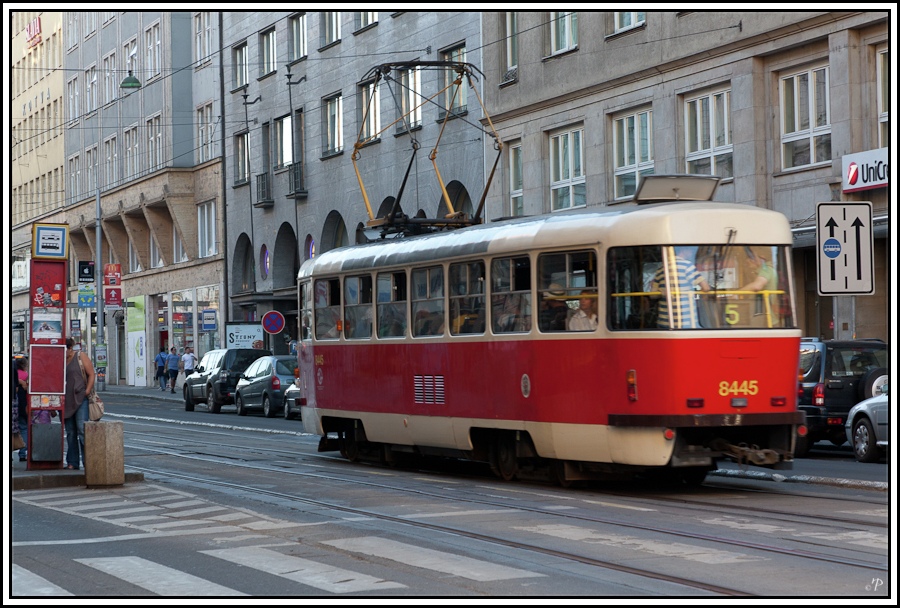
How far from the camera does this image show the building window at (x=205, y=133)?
57369 mm

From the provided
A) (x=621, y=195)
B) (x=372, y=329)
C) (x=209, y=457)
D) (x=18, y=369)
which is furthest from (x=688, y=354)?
(x=621, y=195)

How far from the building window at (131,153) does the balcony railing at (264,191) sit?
537 inches

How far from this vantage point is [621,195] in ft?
109

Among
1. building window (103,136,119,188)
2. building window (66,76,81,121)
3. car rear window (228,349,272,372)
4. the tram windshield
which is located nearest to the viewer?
the tram windshield

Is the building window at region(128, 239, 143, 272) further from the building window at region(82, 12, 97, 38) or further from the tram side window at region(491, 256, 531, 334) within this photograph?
the tram side window at region(491, 256, 531, 334)

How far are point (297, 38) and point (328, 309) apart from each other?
31.4m

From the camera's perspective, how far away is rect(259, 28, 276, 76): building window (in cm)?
5188

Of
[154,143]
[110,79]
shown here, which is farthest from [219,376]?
[110,79]

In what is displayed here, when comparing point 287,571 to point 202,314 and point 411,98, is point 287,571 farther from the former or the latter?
point 202,314

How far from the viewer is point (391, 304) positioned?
60.9 ft

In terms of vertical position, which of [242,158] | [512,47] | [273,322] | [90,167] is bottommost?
[273,322]

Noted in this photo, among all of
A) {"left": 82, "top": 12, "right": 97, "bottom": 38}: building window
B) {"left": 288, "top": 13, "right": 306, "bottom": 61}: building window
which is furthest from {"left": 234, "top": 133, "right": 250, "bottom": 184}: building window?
{"left": 82, "top": 12, "right": 97, "bottom": 38}: building window

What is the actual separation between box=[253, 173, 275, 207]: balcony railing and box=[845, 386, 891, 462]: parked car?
34.1 m
